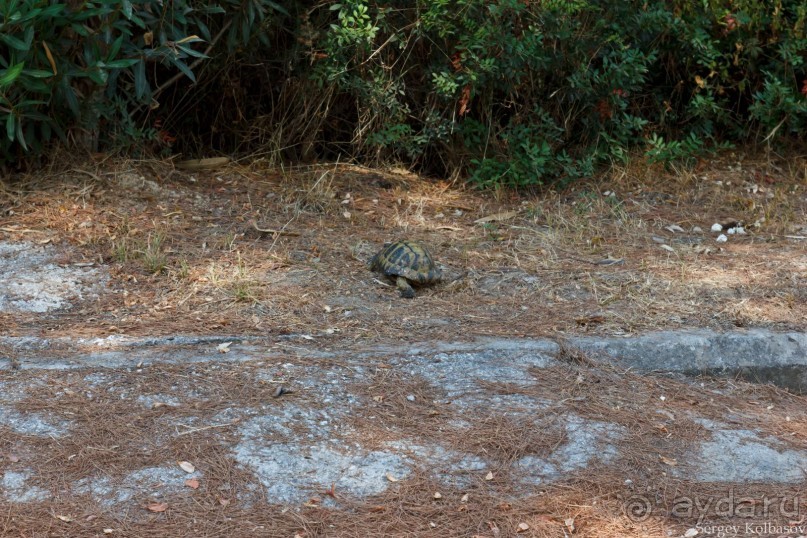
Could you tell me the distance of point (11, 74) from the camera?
5348 mm

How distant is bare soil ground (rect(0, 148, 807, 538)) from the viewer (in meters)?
3.44

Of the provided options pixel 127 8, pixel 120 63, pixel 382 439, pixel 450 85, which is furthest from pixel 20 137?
pixel 382 439

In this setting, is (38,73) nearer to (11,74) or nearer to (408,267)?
(11,74)

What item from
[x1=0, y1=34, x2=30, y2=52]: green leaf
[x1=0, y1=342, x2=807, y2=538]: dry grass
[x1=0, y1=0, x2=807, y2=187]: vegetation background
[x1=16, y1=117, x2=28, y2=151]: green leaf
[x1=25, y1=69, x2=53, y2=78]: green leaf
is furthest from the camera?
[x1=0, y1=0, x2=807, y2=187]: vegetation background

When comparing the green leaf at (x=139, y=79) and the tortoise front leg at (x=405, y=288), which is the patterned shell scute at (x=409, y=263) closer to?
the tortoise front leg at (x=405, y=288)

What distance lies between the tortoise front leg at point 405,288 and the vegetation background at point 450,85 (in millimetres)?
1979

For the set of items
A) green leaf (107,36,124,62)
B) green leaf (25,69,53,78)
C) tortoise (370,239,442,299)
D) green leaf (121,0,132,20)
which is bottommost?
tortoise (370,239,442,299)

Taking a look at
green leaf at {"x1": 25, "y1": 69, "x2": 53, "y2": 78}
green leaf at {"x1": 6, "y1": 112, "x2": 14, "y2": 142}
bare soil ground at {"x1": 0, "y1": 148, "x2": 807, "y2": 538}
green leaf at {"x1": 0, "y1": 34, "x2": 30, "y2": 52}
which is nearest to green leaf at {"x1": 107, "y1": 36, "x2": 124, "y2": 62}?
green leaf at {"x1": 25, "y1": 69, "x2": 53, "y2": 78}

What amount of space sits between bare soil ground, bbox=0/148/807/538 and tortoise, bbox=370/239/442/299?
10cm

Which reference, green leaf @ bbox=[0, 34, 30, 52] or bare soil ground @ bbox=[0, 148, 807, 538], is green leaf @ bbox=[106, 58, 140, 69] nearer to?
green leaf @ bbox=[0, 34, 30, 52]

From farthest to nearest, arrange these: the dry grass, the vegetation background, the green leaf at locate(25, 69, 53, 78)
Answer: the vegetation background < the green leaf at locate(25, 69, 53, 78) < the dry grass

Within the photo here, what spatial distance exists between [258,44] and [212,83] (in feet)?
1.70

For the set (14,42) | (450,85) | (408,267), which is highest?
(14,42)

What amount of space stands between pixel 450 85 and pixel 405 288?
6.62 feet
